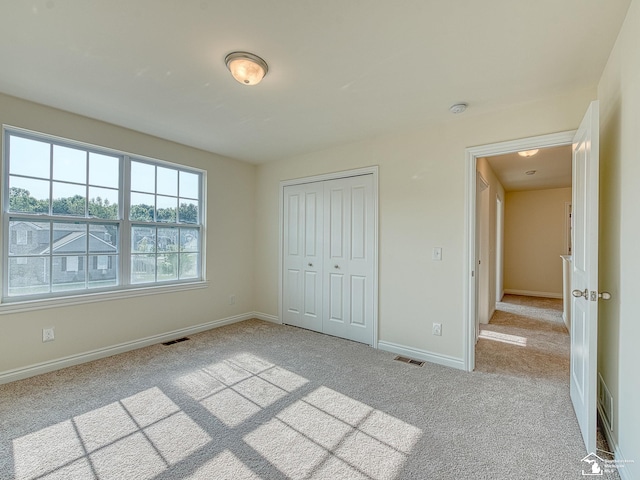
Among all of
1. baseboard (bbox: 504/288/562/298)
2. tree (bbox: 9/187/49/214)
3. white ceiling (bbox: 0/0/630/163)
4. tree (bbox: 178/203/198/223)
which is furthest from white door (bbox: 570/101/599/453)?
baseboard (bbox: 504/288/562/298)

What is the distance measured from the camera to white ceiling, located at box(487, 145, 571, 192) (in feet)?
13.8

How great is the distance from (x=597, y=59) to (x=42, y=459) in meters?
4.11

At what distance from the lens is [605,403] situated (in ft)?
6.43

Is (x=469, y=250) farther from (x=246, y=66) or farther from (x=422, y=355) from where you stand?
(x=246, y=66)

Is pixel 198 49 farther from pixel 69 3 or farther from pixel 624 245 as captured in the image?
pixel 624 245

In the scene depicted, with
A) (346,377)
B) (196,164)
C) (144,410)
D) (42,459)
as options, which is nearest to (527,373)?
(346,377)

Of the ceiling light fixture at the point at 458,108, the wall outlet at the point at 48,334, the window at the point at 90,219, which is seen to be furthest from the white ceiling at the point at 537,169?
the wall outlet at the point at 48,334

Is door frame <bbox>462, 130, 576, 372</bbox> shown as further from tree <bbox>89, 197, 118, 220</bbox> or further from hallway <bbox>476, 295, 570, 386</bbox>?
tree <bbox>89, 197, 118, 220</bbox>

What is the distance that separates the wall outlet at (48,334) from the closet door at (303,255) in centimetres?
252

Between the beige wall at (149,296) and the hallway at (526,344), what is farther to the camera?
the hallway at (526,344)

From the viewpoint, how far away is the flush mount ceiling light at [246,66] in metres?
1.97

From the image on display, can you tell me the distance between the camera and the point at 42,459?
66.4 inches

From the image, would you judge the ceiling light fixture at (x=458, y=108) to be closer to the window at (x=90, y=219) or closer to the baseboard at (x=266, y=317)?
the window at (x=90, y=219)

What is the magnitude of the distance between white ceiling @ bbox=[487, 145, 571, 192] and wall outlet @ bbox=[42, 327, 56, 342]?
5.14 m
